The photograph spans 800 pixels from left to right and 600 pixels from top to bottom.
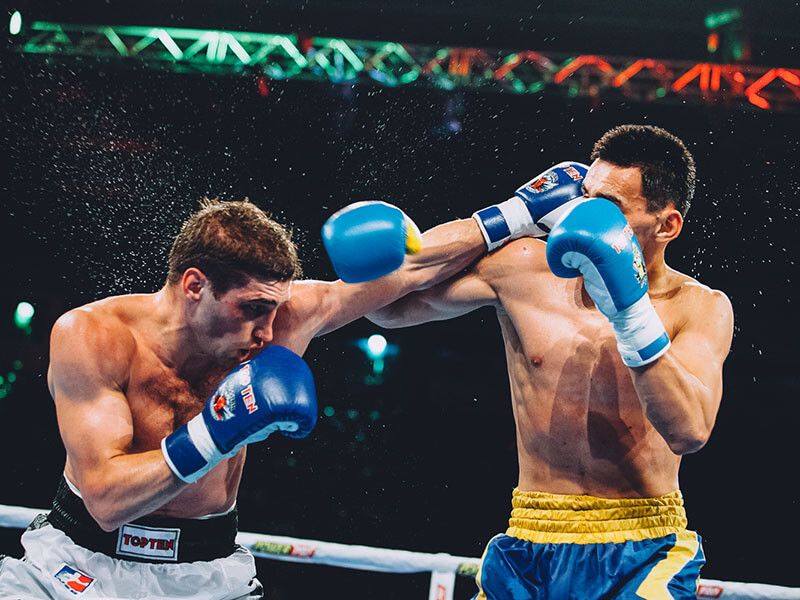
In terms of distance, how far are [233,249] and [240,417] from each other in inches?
16.6

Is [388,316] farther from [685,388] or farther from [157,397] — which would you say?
[685,388]

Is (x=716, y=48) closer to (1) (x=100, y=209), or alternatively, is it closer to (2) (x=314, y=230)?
(2) (x=314, y=230)

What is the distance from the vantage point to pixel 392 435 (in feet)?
22.0

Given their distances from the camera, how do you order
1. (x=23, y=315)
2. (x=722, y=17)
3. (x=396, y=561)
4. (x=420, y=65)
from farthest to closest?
(x=23, y=315), (x=722, y=17), (x=420, y=65), (x=396, y=561)

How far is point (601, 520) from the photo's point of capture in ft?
6.68

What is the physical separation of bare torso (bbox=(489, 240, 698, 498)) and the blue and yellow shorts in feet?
0.16

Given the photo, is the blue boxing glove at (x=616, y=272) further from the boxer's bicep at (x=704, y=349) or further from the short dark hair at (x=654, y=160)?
the short dark hair at (x=654, y=160)

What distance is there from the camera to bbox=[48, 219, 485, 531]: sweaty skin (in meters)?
1.83

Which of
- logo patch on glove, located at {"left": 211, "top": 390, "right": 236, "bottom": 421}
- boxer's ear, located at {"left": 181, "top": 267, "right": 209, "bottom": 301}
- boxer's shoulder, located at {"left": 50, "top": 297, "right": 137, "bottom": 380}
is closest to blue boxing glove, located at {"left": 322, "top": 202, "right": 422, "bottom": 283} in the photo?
boxer's ear, located at {"left": 181, "top": 267, "right": 209, "bottom": 301}

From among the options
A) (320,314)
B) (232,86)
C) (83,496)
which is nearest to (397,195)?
(232,86)

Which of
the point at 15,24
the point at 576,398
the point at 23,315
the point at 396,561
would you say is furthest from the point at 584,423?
the point at 23,315

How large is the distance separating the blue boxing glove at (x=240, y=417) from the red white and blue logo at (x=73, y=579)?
0.42 metres

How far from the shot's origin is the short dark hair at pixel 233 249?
1972 mm

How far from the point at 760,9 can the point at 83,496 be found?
5.78 meters
